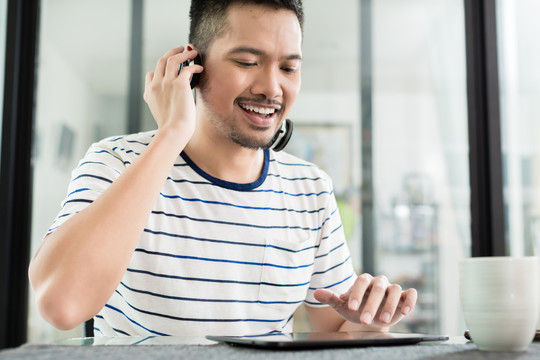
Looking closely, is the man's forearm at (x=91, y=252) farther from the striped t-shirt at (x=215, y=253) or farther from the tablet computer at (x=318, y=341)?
the tablet computer at (x=318, y=341)

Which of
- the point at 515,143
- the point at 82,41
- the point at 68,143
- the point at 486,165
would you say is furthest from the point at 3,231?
the point at 515,143

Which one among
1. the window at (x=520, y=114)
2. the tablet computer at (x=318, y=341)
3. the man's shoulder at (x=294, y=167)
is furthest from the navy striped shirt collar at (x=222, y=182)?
the window at (x=520, y=114)

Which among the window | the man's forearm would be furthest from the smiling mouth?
the window

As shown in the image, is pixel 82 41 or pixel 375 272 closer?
pixel 82 41

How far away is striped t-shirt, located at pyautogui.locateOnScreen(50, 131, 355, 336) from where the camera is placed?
1122mm

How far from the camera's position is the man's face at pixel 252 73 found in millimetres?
1273

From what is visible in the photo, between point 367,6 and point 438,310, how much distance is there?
1623mm

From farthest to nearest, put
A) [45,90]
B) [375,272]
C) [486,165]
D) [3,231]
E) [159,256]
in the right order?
1. [375,272]
2. [45,90]
3. [486,165]
4. [3,231]
5. [159,256]

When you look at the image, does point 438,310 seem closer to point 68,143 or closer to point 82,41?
point 68,143

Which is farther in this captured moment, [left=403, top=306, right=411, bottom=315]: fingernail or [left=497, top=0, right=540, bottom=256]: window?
[left=497, top=0, right=540, bottom=256]: window

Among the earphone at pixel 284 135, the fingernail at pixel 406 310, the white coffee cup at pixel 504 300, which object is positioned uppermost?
the earphone at pixel 284 135

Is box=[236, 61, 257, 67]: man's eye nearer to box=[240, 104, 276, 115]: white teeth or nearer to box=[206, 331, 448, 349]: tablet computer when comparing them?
box=[240, 104, 276, 115]: white teeth

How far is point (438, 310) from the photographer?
9.16ft

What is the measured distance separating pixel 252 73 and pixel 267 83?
1.8 inches
